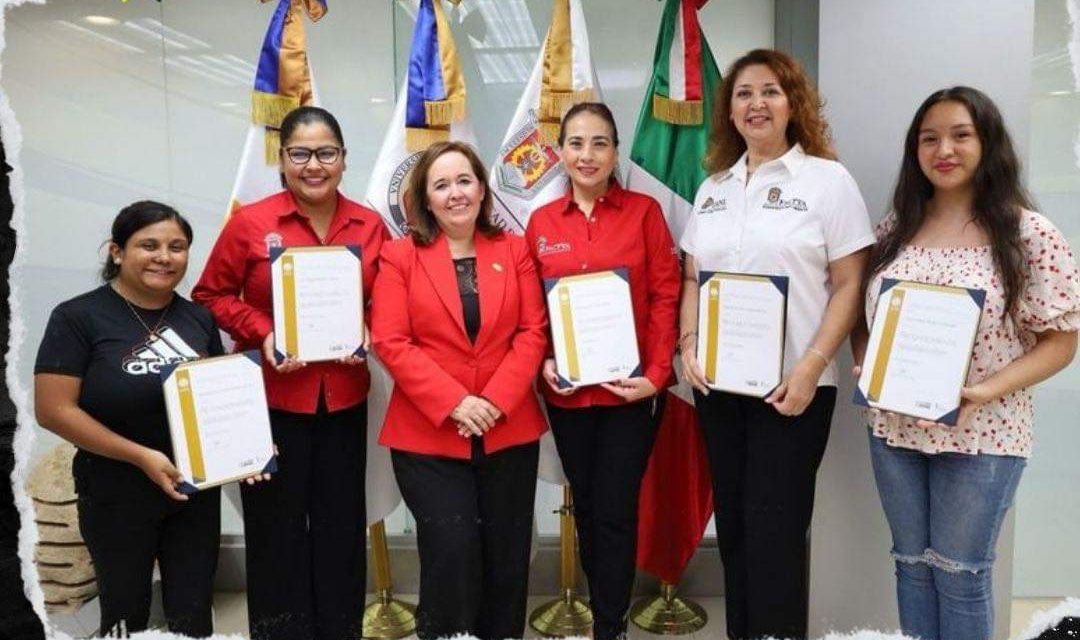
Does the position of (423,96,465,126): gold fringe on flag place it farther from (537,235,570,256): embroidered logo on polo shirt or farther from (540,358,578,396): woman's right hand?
(540,358,578,396): woman's right hand

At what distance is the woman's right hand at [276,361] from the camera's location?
208 centimetres

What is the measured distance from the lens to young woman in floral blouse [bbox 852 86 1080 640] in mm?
1753

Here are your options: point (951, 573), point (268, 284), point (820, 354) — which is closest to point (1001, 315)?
point (820, 354)

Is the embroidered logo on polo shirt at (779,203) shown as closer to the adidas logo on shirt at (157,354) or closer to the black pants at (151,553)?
the adidas logo on shirt at (157,354)

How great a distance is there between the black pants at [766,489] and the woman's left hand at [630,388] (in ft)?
0.55

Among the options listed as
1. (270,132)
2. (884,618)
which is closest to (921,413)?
(884,618)

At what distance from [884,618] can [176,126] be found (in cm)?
Answer: 331

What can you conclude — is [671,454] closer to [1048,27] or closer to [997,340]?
[997,340]

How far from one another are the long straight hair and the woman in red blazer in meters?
0.99

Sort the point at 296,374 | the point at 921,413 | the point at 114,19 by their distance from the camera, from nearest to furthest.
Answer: the point at 921,413, the point at 296,374, the point at 114,19

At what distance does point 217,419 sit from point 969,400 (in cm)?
181

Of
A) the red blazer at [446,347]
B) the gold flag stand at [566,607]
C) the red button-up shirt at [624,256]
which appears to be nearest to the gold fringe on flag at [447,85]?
the red button-up shirt at [624,256]

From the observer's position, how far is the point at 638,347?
2.23 m

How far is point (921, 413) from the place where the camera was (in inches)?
68.7
